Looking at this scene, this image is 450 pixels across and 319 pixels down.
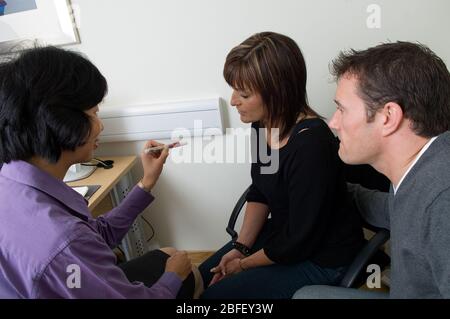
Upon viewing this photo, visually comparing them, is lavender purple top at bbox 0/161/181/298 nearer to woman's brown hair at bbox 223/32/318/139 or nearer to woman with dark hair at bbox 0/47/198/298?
woman with dark hair at bbox 0/47/198/298

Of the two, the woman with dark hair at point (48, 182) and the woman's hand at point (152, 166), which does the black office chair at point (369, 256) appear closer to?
the woman with dark hair at point (48, 182)

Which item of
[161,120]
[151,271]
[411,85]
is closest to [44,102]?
[151,271]

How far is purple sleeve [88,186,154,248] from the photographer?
1211 millimetres

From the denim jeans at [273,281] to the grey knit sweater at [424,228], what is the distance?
28 centimetres

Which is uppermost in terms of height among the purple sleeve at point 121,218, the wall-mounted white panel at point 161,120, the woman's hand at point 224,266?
A: the wall-mounted white panel at point 161,120

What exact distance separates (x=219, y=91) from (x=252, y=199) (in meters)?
0.53

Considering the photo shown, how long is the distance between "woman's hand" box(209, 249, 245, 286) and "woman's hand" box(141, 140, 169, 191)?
39 centimetres

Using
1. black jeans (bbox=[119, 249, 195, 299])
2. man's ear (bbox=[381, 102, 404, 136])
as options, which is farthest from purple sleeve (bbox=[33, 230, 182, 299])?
man's ear (bbox=[381, 102, 404, 136])

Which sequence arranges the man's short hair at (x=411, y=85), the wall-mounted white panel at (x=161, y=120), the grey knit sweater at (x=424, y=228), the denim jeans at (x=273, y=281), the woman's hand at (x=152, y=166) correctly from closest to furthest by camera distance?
1. the grey knit sweater at (x=424, y=228)
2. the man's short hair at (x=411, y=85)
3. the denim jeans at (x=273, y=281)
4. the woman's hand at (x=152, y=166)
5. the wall-mounted white panel at (x=161, y=120)

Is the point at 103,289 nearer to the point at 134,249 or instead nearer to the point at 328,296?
the point at 328,296

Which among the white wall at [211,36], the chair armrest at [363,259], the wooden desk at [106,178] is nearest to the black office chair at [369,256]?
the chair armrest at [363,259]

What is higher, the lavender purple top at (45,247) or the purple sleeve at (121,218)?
the lavender purple top at (45,247)

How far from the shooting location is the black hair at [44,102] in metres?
0.75

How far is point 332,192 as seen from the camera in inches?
41.6
